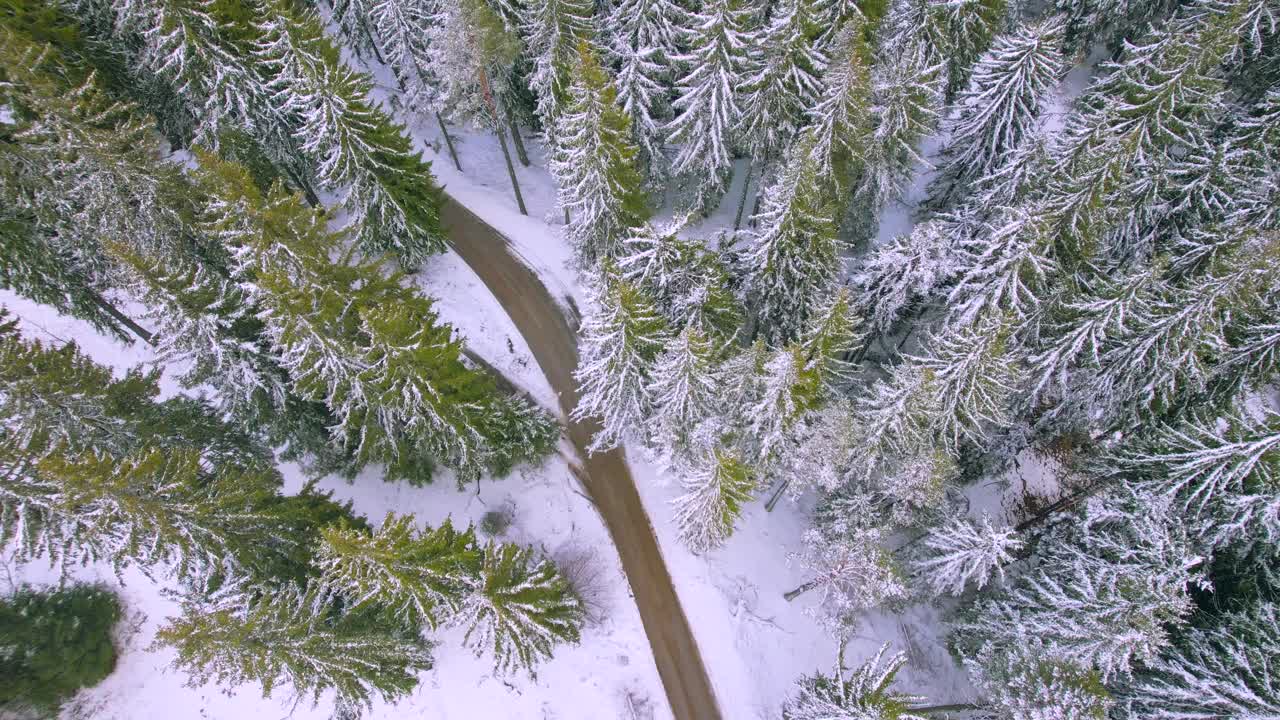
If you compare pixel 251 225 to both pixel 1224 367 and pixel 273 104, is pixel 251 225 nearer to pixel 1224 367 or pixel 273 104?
pixel 273 104

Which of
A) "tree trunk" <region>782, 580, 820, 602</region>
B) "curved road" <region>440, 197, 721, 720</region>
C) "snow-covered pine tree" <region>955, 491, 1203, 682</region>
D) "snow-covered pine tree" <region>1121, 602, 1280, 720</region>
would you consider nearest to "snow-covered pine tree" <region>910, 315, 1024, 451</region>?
"snow-covered pine tree" <region>955, 491, 1203, 682</region>

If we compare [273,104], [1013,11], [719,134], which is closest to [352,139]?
[273,104]

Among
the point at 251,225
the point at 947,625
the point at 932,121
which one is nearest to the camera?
Result: the point at 251,225

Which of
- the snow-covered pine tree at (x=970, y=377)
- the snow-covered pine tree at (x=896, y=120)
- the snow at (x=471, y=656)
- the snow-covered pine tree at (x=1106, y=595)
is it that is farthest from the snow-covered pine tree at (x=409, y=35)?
the snow-covered pine tree at (x=1106, y=595)

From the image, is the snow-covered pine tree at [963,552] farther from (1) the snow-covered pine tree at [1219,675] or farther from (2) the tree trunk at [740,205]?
(2) the tree trunk at [740,205]

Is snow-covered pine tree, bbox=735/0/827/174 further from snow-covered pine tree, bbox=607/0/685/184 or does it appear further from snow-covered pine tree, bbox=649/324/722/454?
snow-covered pine tree, bbox=649/324/722/454

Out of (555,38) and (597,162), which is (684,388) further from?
(555,38)
